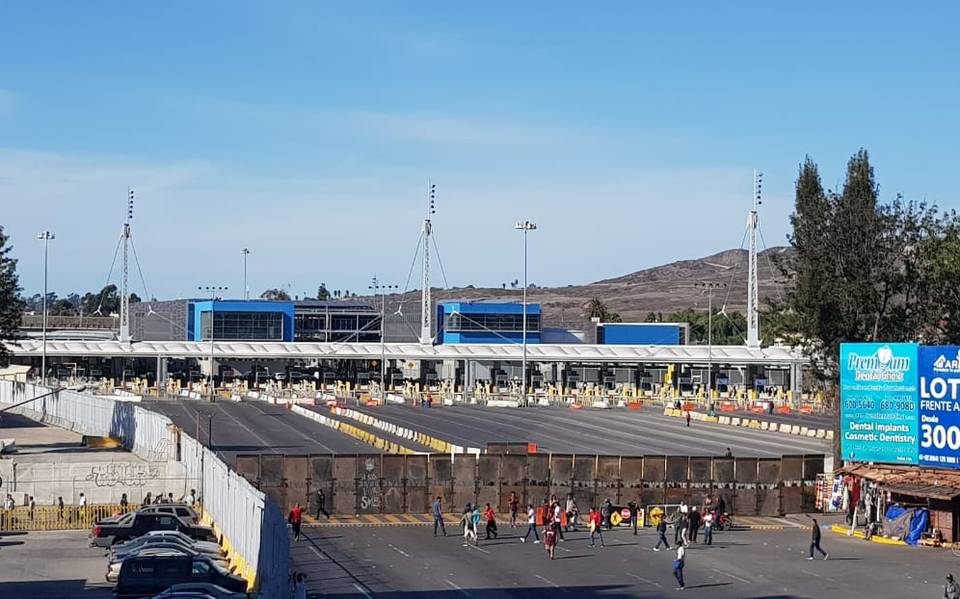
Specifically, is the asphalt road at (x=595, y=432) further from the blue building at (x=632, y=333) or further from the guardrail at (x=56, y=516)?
the blue building at (x=632, y=333)

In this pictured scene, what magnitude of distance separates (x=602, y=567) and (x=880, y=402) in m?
12.7

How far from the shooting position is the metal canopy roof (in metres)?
→ 137

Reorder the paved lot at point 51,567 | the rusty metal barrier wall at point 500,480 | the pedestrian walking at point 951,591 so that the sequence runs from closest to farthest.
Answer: the pedestrian walking at point 951,591 < the paved lot at point 51,567 < the rusty metal barrier wall at point 500,480

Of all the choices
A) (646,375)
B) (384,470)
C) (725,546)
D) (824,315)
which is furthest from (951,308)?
(646,375)

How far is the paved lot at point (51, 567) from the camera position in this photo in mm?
33969

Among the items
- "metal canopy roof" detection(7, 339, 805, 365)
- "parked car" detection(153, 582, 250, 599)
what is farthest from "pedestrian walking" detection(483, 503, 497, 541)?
"metal canopy roof" detection(7, 339, 805, 365)

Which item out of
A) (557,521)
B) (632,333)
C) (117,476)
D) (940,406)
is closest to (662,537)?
(557,521)

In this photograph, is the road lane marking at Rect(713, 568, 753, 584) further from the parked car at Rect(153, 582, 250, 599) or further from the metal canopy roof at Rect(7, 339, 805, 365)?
the metal canopy roof at Rect(7, 339, 805, 365)

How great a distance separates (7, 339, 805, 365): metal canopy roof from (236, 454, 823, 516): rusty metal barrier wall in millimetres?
85334

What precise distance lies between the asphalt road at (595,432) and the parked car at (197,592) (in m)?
42.0

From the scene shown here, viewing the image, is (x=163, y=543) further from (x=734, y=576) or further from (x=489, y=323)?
(x=489, y=323)

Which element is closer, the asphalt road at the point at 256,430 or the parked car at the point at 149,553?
the parked car at the point at 149,553

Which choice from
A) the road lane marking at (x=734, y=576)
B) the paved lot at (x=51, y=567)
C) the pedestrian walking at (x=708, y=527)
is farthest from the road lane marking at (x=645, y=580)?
the paved lot at (x=51, y=567)

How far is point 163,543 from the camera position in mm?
36156
